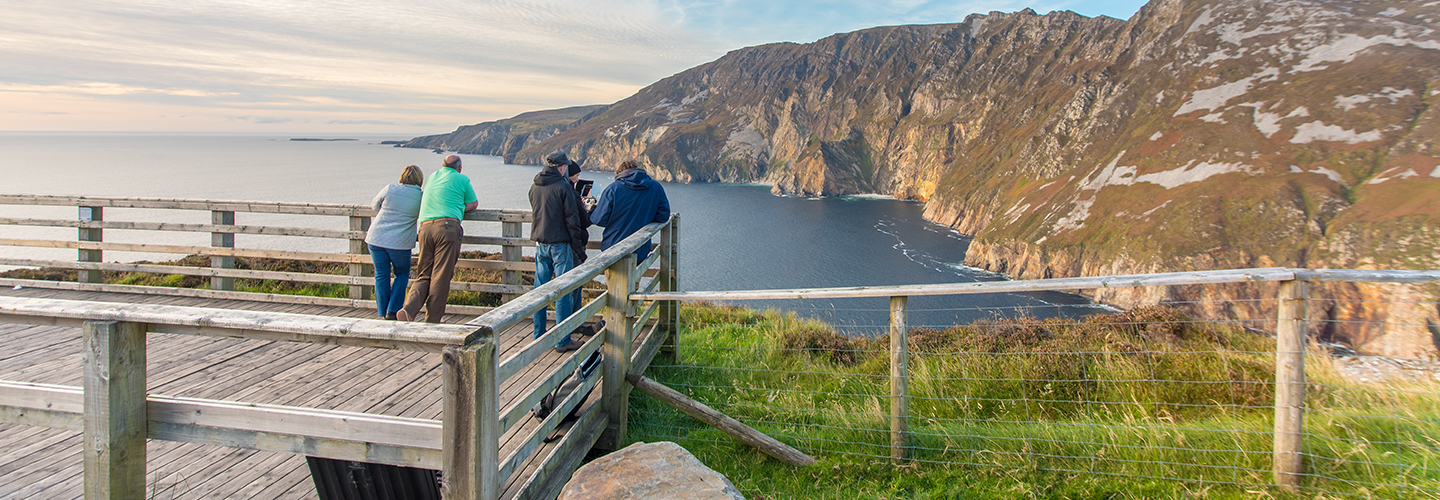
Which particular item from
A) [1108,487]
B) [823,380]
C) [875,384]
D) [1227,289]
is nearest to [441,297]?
[823,380]

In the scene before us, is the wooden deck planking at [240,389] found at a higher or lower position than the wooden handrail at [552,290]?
lower

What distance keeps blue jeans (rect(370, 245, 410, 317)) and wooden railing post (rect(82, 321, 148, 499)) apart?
14.4 feet

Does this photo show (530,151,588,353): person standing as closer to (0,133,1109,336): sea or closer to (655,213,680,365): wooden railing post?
(655,213,680,365): wooden railing post

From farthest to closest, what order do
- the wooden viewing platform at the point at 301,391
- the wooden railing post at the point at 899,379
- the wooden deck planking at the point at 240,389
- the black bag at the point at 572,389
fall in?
the black bag at the point at 572,389 < the wooden railing post at the point at 899,379 < the wooden deck planking at the point at 240,389 < the wooden viewing platform at the point at 301,391

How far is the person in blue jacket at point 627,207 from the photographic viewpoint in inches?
255

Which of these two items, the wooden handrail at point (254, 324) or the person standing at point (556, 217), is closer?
the wooden handrail at point (254, 324)

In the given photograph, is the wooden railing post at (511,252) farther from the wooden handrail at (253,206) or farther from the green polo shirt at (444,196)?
the green polo shirt at (444,196)

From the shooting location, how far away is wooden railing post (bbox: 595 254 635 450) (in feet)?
15.7

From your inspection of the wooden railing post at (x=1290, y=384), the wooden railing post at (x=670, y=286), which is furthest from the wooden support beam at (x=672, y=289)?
the wooden railing post at (x=1290, y=384)

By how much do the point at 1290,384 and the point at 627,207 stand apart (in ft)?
16.4

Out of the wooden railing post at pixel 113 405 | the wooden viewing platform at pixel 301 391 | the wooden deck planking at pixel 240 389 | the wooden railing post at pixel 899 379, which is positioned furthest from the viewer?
the wooden railing post at pixel 899 379

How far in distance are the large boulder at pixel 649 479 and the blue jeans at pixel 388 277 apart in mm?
4621

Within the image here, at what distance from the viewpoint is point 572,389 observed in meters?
4.64

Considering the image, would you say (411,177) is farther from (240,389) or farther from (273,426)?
(273,426)
